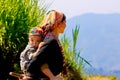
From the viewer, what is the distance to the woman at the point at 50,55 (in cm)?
443

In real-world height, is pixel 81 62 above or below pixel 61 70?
below

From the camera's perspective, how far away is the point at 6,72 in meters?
8.04

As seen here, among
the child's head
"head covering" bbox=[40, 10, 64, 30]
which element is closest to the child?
the child's head

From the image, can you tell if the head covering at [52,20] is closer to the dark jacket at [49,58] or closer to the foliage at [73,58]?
the dark jacket at [49,58]

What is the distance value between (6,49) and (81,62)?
5.89 feet

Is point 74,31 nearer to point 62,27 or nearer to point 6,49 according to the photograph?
point 6,49

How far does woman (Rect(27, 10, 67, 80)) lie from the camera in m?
4.43

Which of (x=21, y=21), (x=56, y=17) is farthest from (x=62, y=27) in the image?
(x=21, y=21)

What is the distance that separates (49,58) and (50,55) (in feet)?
0.10

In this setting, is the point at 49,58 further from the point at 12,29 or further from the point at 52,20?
the point at 12,29

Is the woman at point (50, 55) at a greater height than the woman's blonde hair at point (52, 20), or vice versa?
the woman's blonde hair at point (52, 20)

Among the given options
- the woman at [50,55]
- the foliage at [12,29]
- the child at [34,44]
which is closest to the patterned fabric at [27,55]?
the child at [34,44]

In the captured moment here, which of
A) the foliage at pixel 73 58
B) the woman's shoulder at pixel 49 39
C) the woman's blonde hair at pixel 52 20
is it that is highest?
the woman's blonde hair at pixel 52 20

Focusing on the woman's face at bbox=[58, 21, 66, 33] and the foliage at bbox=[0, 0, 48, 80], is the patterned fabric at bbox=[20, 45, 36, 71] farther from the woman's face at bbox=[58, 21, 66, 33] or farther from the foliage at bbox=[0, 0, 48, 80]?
the foliage at bbox=[0, 0, 48, 80]
